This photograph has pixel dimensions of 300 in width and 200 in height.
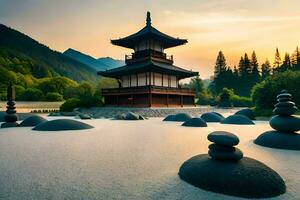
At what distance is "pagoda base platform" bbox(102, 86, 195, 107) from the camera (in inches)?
1269

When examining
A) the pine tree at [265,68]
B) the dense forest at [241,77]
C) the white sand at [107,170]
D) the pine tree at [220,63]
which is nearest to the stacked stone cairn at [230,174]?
the white sand at [107,170]

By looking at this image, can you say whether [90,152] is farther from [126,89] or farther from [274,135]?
[126,89]

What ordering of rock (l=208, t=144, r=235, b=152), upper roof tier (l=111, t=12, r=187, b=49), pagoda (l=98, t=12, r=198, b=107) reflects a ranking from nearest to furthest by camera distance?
rock (l=208, t=144, r=235, b=152) < pagoda (l=98, t=12, r=198, b=107) < upper roof tier (l=111, t=12, r=187, b=49)

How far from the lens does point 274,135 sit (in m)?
9.73

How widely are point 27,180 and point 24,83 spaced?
83262 millimetres

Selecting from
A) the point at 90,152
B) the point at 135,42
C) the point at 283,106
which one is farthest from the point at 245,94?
the point at 90,152

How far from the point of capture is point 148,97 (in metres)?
33.2

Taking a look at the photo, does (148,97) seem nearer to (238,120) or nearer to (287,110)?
(238,120)

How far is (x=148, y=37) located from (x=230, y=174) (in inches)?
1365

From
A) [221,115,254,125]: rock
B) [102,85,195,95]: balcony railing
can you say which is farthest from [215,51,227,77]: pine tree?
[221,115,254,125]: rock

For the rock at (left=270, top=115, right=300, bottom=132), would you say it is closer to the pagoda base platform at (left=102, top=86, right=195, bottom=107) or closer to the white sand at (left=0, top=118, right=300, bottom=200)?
the white sand at (left=0, top=118, right=300, bottom=200)

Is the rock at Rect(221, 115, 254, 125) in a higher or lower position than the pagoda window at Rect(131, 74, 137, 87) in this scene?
lower

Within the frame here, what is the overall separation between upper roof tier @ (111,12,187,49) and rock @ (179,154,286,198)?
33293 mm

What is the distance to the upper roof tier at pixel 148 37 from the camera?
122 feet
